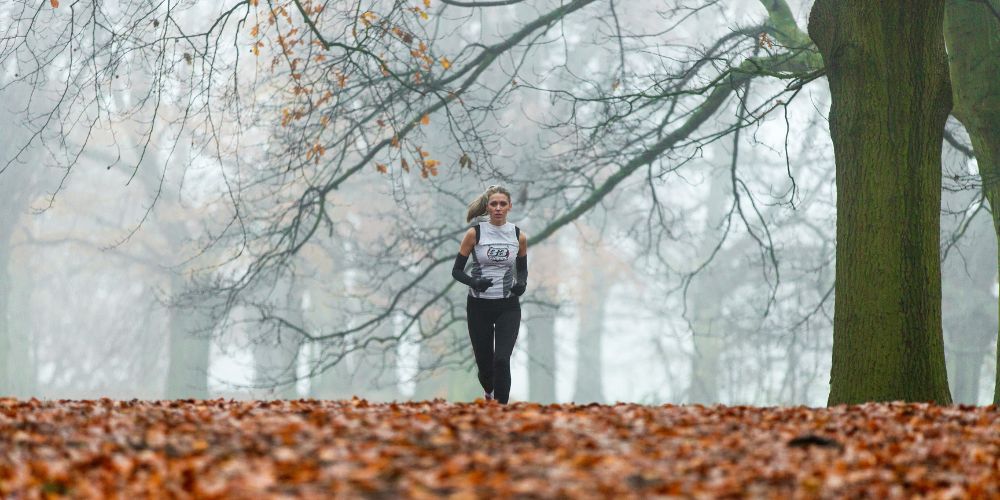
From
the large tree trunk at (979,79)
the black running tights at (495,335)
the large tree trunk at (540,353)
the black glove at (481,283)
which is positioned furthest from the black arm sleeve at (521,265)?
the large tree trunk at (540,353)

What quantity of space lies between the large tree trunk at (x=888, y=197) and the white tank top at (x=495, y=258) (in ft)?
8.14

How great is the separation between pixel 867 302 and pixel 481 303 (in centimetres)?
277

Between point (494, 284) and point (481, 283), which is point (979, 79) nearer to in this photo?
point (494, 284)

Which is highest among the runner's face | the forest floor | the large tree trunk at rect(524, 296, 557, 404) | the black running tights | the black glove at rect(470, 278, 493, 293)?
the large tree trunk at rect(524, 296, 557, 404)

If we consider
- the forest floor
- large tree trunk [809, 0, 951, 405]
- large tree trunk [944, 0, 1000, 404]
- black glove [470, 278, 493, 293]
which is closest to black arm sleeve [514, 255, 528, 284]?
black glove [470, 278, 493, 293]

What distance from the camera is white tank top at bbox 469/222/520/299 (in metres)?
8.12

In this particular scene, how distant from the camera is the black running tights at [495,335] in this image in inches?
320

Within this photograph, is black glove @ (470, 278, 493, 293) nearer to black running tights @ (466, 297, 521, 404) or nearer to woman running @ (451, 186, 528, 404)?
woman running @ (451, 186, 528, 404)

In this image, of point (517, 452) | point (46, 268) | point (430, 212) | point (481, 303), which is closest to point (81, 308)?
point (46, 268)

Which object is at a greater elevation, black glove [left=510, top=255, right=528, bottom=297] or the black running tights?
black glove [left=510, top=255, right=528, bottom=297]

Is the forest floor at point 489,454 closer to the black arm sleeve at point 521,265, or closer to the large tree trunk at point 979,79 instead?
the black arm sleeve at point 521,265

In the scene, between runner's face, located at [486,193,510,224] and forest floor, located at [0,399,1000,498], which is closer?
forest floor, located at [0,399,1000,498]

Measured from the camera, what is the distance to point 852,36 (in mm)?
8750

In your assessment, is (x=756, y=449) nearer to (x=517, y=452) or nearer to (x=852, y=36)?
(x=517, y=452)
